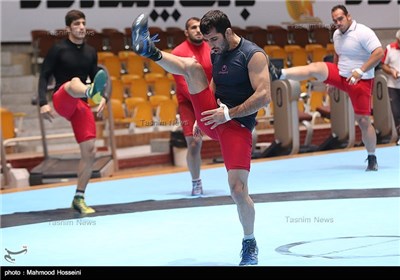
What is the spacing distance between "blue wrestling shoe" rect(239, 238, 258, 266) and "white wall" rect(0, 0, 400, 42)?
25.8 ft

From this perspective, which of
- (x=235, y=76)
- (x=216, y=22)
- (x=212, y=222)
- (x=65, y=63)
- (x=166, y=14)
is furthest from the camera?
(x=166, y=14)

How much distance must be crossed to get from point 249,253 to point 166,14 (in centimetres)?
1031

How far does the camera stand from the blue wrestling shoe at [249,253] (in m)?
5.51

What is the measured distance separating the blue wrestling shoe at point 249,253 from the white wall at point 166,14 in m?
7.85

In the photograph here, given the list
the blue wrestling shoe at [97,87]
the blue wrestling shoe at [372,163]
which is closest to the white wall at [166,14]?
the blue wrestling shoe at [372,163]

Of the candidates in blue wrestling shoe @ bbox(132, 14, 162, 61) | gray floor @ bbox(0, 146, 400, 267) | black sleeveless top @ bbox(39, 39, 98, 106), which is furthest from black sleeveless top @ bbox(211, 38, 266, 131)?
black sleeveless top @ bbox(39, 39, 98, 106)

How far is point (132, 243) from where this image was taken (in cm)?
657

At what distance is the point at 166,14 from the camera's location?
15.4m

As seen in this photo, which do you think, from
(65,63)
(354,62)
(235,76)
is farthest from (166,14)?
(235,76)

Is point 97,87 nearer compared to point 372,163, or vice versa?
point 97,87

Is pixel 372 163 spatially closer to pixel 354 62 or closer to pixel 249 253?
pixel 354 62

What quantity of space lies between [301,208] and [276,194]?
2.78 ft

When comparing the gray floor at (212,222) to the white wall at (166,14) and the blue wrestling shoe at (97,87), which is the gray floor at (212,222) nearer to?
the blue wrestling shoe at (97,87)
